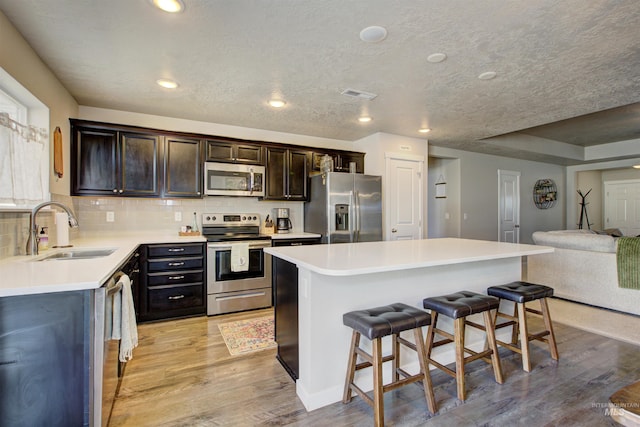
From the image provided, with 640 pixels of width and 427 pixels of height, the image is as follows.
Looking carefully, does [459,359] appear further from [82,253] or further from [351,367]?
[82,253]

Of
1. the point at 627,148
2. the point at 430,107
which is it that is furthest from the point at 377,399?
the point at 627,148

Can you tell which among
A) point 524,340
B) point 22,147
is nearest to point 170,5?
point 22,147

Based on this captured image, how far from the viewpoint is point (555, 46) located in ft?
7.27

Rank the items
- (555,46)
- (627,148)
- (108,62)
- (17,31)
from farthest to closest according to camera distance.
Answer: (627,148)
(108,62)
(555,46)
(17,31)

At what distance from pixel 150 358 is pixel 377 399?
6.25 feet

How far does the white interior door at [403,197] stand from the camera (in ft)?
15.5

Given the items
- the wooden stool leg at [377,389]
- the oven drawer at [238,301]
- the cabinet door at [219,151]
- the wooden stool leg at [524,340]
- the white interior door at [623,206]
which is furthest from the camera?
the white interior door at [623,206]

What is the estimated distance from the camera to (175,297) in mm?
3379

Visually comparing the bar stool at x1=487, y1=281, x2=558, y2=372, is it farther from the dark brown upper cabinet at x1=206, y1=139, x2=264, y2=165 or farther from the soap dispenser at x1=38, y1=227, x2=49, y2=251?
the soap dispenser at x1=38, y1=227, x2=49, y2=251

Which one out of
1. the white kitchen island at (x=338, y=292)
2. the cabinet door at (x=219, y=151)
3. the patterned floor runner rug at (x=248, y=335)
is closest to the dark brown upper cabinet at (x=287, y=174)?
the cabinet door at (x=219, y=151)

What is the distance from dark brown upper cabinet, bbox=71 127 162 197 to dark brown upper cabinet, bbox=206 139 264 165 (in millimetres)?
580

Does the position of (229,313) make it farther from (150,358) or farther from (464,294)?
(464,294)

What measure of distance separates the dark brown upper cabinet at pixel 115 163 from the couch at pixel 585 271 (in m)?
5.18

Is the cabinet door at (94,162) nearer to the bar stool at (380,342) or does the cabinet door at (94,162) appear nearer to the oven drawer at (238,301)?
the oven drawer at (238,301)
